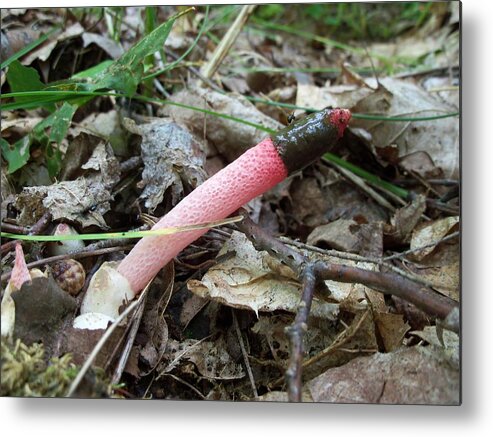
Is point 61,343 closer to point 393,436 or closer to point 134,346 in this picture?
point 134,346

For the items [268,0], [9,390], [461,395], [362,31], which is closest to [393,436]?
[461,395]

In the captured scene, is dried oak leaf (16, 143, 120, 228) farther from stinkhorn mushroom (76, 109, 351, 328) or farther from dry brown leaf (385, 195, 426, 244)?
dry brown leaf (385, 195, 426, 244)

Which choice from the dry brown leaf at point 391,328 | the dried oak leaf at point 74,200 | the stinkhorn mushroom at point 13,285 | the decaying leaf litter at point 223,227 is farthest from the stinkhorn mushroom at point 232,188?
the dry brown leaf at point 391,328

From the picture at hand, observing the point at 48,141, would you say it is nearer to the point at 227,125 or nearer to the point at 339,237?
the point at 227,125

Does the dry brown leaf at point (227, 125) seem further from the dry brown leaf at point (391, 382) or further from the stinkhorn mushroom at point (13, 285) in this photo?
the dry brown leaf at point (391, 382)

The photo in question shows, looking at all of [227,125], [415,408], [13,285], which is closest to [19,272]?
[13,285]
